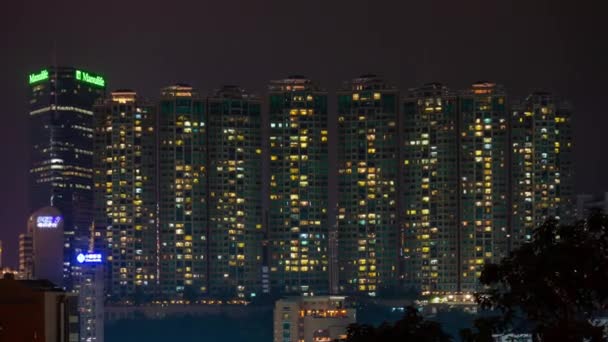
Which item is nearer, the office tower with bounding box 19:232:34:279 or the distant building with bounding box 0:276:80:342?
the distant building with bounding box 0:276:80:342

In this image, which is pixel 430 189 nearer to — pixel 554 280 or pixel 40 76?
pixel 40 76

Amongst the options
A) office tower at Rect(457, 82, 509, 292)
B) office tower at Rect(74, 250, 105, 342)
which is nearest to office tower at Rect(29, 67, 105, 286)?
office tower at Rect(74, 250, 105, 342)

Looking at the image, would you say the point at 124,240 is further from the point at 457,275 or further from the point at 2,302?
the point at 2,302

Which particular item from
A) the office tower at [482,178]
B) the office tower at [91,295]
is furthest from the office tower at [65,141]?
the office tower at [482,178]

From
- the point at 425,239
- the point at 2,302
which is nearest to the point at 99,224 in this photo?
the point at 425,239

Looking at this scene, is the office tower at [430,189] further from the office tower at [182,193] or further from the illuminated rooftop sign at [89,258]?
the illuminated rooftop sign at [89,258]

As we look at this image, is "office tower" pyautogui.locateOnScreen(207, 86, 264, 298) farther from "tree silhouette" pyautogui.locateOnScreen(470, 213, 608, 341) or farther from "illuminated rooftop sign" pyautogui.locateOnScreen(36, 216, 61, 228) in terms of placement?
"tree silhouette" pyautogui.locateOnScreen(470, 213, 608, 341)

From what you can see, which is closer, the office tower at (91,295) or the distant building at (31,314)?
the distant building at (31,314)
